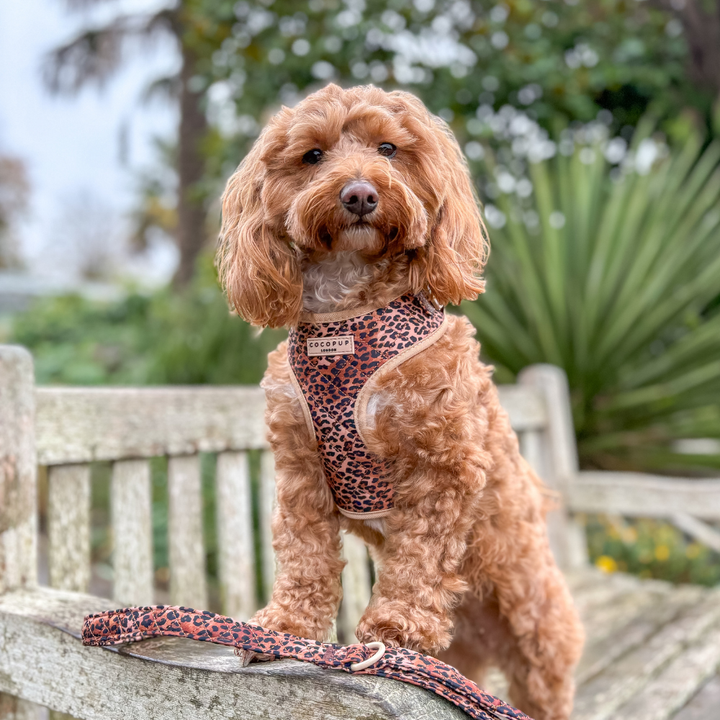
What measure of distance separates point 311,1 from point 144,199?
65.1ft

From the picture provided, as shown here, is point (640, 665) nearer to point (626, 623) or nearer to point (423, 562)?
point (626, 623)

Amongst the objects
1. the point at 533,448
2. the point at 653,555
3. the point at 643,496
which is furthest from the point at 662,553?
the point at 533,448

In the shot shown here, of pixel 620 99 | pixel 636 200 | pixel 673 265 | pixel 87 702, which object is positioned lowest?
pixel 87 702

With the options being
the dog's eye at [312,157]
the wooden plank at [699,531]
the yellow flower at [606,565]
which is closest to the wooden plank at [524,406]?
the wooden plank at [699,531]

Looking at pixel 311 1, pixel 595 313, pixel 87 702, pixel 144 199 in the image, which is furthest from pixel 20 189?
pixel 87 702

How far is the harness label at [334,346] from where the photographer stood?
1.30 meters

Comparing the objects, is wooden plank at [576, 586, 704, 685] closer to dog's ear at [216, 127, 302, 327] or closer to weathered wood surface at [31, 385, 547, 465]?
weathered wood surface at [31, 385, 547, 465]

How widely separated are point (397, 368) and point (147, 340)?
16.1 feet

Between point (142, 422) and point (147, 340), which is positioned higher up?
point (147, 340)

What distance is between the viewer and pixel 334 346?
51.3 inches

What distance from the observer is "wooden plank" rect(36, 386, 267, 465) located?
1900mm

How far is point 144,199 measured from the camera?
23156 millimetres

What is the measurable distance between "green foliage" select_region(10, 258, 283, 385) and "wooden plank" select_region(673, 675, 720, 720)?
2.19 metres

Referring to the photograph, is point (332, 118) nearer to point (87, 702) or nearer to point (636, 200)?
point (87, 702)
